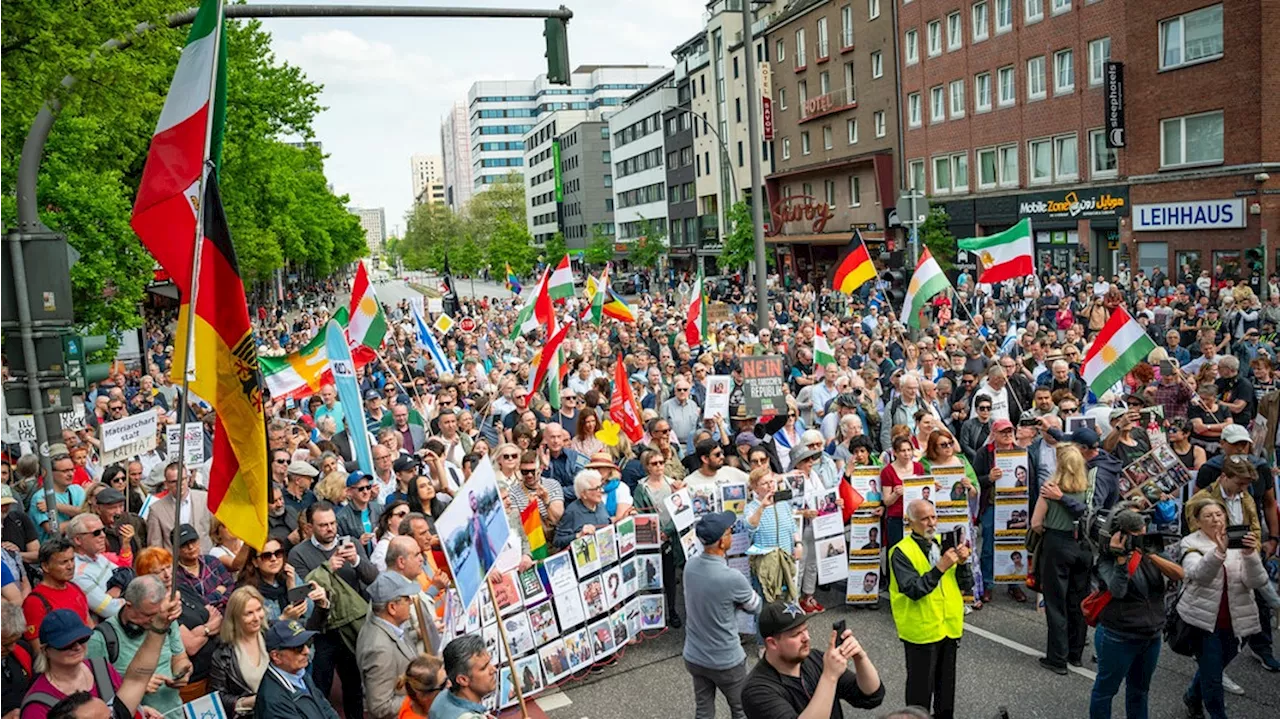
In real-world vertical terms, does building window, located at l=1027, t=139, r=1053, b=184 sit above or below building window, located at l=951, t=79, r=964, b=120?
below

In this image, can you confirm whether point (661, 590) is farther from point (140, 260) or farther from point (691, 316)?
point (140, 260)

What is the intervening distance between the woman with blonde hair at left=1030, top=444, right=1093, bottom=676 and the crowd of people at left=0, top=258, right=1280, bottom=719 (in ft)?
0.06

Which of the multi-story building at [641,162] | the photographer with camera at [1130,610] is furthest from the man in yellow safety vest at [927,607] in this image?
the multi-story building at [641,162]

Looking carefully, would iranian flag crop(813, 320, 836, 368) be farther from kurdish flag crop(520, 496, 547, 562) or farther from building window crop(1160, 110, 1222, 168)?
building window crop(1160, 110, 1222, 168)

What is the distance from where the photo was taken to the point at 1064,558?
8289mm

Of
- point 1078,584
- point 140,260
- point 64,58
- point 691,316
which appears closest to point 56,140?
point 140,260

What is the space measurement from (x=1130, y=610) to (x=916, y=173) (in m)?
43.9

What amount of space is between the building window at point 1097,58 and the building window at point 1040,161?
305cm

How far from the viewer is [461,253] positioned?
10769 centimetres

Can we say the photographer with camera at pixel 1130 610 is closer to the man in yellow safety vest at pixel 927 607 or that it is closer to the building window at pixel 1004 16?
Answer: the man in yellow safety vest at pixel 927 607

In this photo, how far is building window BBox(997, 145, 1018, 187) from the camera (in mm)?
41531

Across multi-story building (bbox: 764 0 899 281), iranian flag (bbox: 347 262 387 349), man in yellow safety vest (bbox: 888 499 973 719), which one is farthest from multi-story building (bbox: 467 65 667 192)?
man in yellow safety vest (bbox: 888 499 973 719)

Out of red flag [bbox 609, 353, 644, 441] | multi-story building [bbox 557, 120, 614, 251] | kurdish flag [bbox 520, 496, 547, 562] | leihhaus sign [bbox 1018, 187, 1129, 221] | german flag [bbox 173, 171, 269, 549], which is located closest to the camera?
german flag [bbox 173, 171, 269, 549]

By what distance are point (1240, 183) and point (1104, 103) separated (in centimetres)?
627
